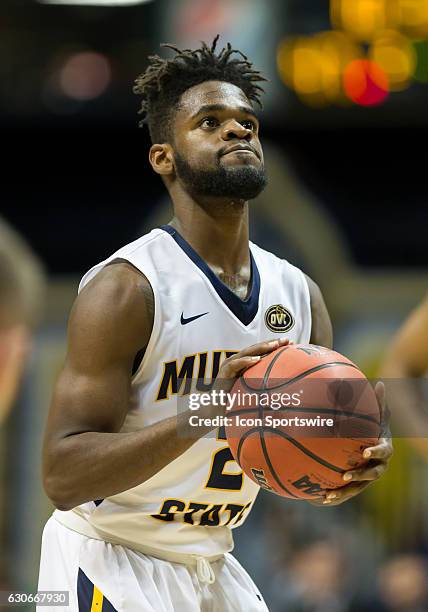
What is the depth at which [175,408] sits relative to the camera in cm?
361

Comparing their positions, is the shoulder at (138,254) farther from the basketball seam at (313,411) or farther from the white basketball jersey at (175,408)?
the basketball seam at (313,411)

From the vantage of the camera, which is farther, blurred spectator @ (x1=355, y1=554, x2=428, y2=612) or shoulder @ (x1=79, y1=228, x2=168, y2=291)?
blurred spectator @ (x1=355, y1=554, x2=428, y2=612)

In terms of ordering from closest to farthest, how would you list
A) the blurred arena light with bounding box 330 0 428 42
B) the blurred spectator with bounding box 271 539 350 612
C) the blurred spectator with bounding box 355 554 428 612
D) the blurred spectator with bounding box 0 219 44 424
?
1. the blurred spectator with bounding box 0 219 44 424
2. the blurred spectator with bounding box 271 539 350 612
3. the blurred spectator with bounding box 355 554 428 612
4. the blurred arena light with bounding box 330 0 428 42

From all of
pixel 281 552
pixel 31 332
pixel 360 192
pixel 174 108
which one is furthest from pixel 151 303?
pixel 360 192

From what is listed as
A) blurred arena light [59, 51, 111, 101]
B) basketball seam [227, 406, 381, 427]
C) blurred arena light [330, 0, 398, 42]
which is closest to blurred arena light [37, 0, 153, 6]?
blurred arena light [59, 51, 111, 101]

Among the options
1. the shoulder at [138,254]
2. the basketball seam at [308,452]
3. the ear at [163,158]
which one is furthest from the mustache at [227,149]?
the basketball seam at [308,452]

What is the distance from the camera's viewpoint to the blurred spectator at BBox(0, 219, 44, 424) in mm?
5309

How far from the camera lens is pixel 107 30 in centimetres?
867

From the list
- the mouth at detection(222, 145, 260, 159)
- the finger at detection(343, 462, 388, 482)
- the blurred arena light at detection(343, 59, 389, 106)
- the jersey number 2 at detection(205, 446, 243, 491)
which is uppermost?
the blurred arena light at detection(343, 59, 389, 106)

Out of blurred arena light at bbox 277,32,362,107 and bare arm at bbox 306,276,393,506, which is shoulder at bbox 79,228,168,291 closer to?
bare arm at bbox 306,276,393,506

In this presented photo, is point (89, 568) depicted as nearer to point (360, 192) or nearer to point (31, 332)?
point (31, 332)

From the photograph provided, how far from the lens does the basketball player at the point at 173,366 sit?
130 inches

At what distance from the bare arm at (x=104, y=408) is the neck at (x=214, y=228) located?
0.38m

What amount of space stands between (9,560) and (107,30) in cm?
403
